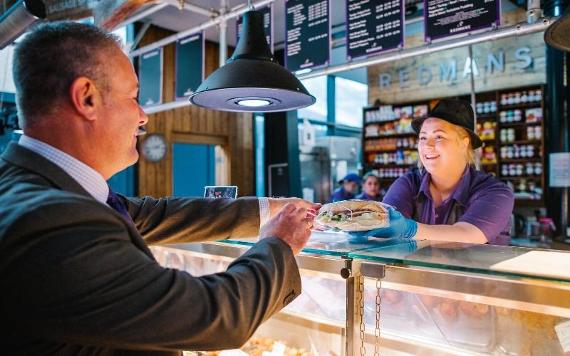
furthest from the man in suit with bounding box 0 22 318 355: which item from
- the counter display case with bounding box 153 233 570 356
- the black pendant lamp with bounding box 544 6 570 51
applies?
the black pendant lamp with bounding box 544 6 570 51

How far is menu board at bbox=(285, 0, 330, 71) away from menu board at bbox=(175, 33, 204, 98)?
4.31 ft

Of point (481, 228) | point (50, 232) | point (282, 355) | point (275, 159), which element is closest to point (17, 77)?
point (50, 232)

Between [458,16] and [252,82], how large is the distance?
6.85 ft

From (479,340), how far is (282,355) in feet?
3.11

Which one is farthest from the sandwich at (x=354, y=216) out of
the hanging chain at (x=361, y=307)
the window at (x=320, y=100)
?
the window at (x=320, y=100)

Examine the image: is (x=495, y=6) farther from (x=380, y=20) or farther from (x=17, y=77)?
(x=17, y=77)

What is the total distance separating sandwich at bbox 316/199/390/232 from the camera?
6.20 ft

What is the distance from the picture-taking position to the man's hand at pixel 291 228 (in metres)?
1.26

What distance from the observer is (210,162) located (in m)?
9.51

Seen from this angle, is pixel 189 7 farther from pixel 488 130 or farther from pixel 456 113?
pixel 488 130

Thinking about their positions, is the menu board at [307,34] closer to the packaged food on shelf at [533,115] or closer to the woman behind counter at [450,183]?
the woman behind counter at [450,183]

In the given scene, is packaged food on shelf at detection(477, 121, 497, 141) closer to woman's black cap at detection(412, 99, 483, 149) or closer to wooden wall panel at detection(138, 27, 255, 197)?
wooden wall panel at detection(138, 27, 255, 197)

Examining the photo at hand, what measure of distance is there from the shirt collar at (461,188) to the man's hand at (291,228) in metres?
1.66

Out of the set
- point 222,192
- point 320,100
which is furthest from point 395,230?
point 320,100
